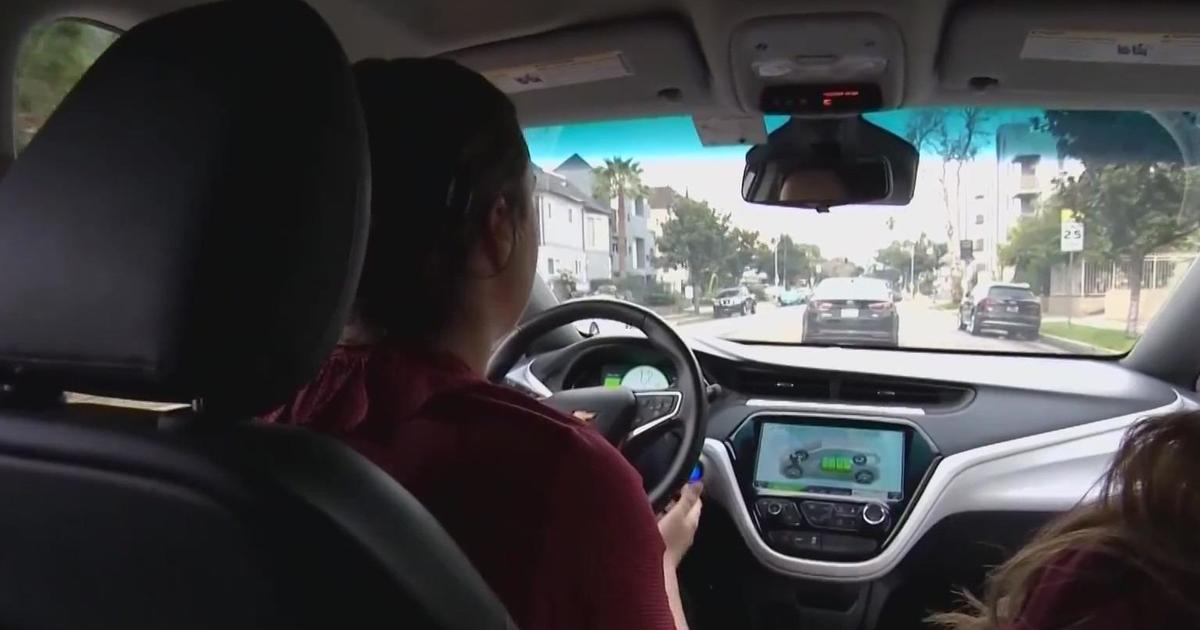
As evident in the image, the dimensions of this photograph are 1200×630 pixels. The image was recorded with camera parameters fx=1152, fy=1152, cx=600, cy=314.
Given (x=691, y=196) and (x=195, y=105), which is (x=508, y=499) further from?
(x=691, y=196)

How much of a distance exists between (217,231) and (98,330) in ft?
0.58

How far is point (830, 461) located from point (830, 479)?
0.20ft

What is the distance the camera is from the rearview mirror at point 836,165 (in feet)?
11.2

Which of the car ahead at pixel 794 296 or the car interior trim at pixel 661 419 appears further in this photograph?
the car ahead at pixel 794 296

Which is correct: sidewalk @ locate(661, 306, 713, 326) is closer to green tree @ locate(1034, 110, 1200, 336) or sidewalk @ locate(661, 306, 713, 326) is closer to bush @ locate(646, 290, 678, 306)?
bush @ locate(646, 290, 678, 306)

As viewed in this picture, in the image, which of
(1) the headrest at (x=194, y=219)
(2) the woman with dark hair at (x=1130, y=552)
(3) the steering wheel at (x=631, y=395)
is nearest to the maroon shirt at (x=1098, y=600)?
(2) the woman with dark hair at (x=1130, y=552)

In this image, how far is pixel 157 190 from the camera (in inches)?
50.3

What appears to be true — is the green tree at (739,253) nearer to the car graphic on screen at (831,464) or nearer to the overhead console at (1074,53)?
the car graphic on screen at (831,464)

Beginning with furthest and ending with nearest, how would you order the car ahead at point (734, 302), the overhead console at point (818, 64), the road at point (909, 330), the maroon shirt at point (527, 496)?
1. the car ahead at point (734, 302)
2. the road at point (909, 330)
3. the overhead console at point (818, 64)
4. the maroon shirt at point (527, 496)

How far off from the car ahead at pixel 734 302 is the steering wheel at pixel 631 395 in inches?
57.7

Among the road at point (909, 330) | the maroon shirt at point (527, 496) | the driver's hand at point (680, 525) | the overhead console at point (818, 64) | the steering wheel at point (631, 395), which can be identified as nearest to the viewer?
the maroon shirt at point (527, 496)

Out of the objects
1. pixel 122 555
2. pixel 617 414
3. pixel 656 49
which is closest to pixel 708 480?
pixel 617 414

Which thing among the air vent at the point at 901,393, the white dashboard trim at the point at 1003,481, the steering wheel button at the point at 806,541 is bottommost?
the steering wheel button at the point at 806,541

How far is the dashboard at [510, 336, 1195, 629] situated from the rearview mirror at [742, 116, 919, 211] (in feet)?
2.16
